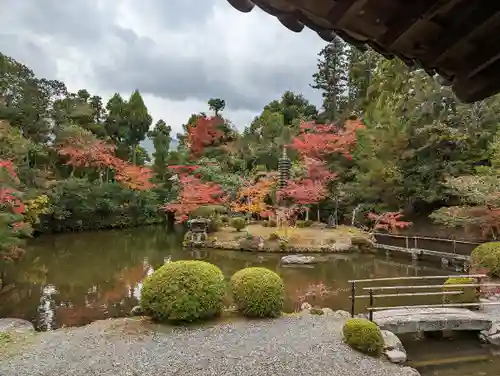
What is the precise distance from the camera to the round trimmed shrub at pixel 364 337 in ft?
20.5

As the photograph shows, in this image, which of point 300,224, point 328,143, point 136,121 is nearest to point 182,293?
point 300,224

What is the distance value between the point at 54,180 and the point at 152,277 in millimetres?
15293

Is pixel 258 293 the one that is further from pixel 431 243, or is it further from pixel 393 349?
pixel 431 243

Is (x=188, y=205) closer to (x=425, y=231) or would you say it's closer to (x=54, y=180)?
(x=54, y=180)

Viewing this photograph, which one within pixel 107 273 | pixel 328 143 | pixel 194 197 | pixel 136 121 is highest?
pixel 136 121

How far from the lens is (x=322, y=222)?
20.7m

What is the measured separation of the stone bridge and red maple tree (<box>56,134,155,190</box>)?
58.6ft

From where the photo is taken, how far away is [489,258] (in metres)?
10.6

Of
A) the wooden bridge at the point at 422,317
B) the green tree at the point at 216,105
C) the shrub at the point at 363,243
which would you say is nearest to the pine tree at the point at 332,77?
→ the green tree at the point at 216,105

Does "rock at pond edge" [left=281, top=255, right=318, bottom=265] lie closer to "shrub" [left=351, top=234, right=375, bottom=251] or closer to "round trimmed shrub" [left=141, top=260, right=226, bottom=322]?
"shrub" [left=351, top=234, right=375, bottom=251]

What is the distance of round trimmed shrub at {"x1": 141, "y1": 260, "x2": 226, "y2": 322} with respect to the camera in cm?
714

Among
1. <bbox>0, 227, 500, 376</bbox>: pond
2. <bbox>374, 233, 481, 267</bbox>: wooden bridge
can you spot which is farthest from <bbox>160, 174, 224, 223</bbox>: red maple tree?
<bbox>374, 233, 481, 267</bbox>: wooden bridge

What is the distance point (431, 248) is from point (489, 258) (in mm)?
5312

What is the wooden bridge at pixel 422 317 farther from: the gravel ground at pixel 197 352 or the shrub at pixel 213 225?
the shrub at pixel 213 225
